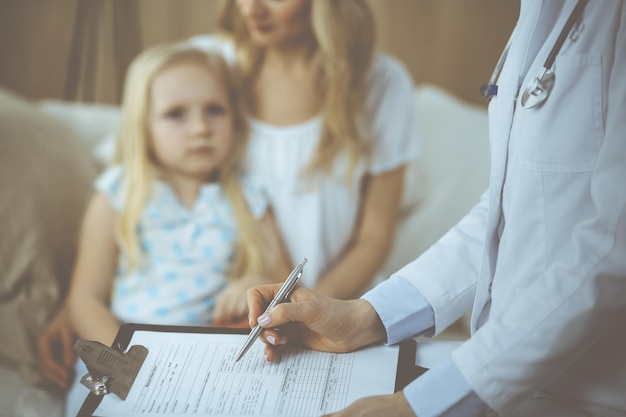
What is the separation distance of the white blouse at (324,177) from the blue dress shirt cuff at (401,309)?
52cm

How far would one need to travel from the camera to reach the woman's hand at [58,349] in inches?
46.1

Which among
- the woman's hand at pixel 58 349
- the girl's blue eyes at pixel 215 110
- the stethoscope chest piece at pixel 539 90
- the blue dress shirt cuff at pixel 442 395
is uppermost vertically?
the stethoscope chest piece at pixel 539 90

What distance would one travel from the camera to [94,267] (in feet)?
4.11

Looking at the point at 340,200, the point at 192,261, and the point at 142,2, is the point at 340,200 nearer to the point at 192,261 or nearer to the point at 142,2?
the point at 192,261

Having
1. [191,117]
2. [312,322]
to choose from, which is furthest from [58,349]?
[312,322]

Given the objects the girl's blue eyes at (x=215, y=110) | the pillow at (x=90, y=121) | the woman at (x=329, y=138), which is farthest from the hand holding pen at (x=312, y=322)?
the pillow at (x=90, y=121)

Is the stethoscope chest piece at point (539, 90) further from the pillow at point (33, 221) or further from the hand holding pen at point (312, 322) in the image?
the pillow at point (33, 221)

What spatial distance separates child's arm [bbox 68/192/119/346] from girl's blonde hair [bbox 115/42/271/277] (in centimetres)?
3

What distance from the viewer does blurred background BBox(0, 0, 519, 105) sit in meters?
1.80

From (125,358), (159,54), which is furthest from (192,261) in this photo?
(125,358)

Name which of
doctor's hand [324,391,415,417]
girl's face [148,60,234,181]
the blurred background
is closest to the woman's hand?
girl's face [148,60,234,181]

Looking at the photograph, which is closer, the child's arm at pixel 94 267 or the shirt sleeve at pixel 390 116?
the child's arm at pixel 94 267

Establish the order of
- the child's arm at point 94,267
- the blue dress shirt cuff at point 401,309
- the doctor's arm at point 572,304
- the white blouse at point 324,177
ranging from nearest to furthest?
the doctor's arm at point 572,304, the blue dress shirt cuff at point 401,309, the child's arm at point 94,267, the white blouse at point 324,177

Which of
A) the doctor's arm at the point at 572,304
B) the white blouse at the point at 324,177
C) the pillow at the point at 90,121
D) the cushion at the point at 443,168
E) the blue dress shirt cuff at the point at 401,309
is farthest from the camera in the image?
the pillow at the point at 90,121
